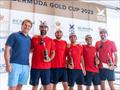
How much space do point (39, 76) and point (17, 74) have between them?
436 mm

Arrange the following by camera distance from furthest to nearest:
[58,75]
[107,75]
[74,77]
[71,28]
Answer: [71,28] < [107,75] < [74,77] < [58,75]

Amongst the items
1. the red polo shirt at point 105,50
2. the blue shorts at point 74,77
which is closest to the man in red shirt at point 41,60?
the blue shorts at point 74,77

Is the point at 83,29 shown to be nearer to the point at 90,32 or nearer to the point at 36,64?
the point at 90,32

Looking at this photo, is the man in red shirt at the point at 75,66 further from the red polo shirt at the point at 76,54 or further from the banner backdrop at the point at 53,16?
the banner backdrop at the point at 53,16

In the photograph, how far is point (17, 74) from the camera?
10.3 feet

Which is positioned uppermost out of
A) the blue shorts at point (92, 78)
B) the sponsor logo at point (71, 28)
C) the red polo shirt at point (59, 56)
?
the sponsor logo at point (71, 28)

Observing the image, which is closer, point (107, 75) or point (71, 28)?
point (107, 75)

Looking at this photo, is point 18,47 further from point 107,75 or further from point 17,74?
point 107,75

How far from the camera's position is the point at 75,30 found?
516 centimetres

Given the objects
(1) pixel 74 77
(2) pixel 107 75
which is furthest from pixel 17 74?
(2) pixel 107 75

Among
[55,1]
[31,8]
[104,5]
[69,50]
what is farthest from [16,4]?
[104,5]

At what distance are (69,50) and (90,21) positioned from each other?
168cm

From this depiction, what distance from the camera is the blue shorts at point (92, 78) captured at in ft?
13.3

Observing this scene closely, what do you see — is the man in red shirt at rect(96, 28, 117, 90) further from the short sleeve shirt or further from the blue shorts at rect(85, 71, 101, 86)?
the short sleeve shirt
